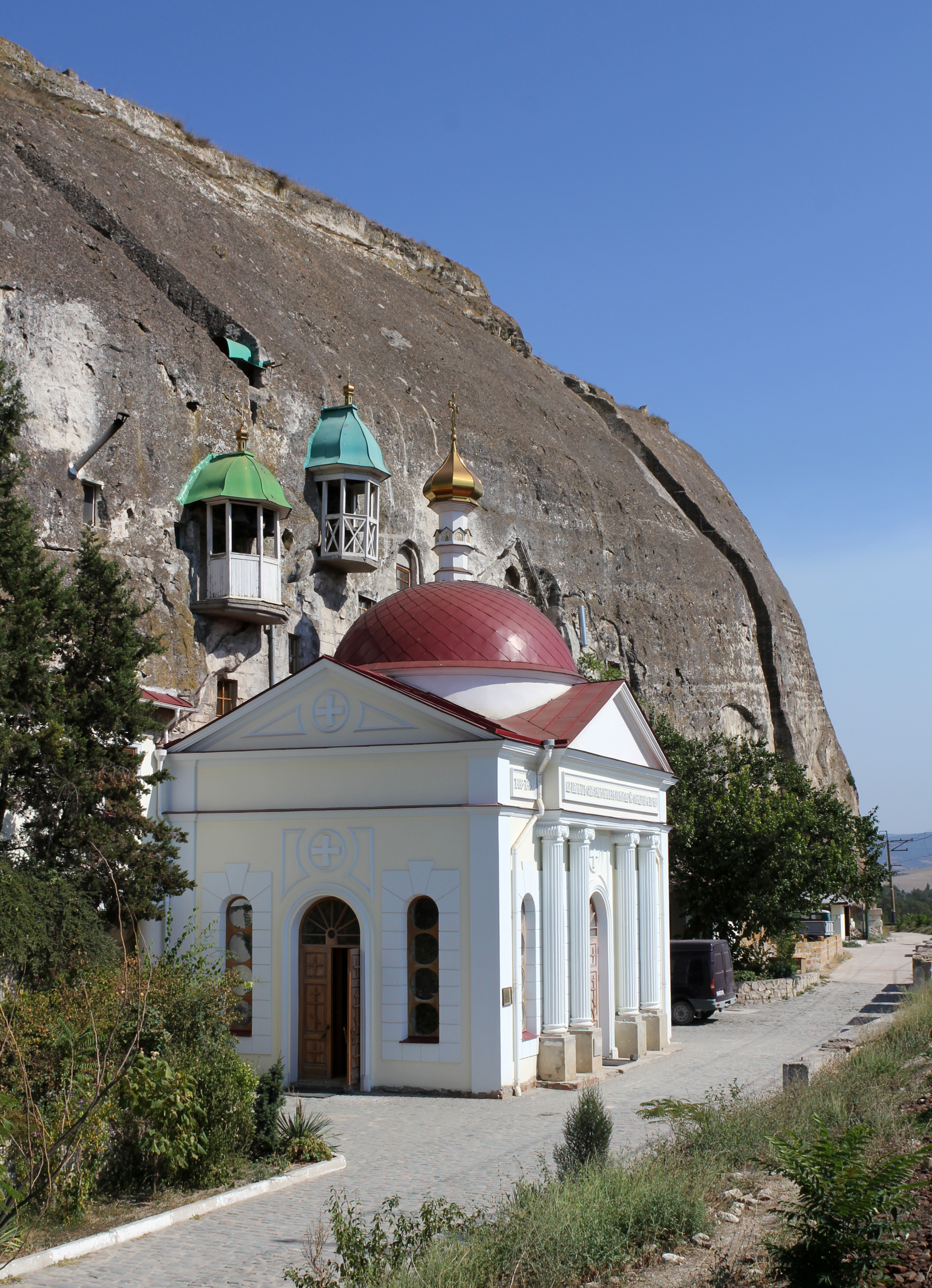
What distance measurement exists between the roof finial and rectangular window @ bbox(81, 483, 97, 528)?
3938 mm

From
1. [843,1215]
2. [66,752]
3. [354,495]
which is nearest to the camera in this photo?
[843,1215]

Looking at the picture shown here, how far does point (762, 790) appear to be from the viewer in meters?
36.7

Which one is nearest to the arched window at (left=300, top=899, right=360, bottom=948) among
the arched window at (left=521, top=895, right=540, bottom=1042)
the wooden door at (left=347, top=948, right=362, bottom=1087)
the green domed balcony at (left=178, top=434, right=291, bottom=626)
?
the wooden door at (left=347, top=948, right=362, bottom=1087)

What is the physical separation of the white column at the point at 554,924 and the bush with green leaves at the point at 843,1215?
11.0 meters

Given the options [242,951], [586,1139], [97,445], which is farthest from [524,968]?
[97,445]

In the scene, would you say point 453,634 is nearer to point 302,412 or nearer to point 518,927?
point 518,927

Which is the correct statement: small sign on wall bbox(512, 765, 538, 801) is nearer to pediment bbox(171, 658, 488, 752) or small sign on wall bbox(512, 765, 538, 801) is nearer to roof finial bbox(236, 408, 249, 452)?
pediment bbox(171, 658, 488, 752)

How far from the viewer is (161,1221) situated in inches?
404

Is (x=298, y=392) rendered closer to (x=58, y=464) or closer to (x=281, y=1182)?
(x=58, y=464)

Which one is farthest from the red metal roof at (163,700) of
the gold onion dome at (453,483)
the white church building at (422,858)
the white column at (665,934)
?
the white column at (665,934)

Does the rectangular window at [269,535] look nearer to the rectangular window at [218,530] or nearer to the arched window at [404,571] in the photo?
the rectangular window at [218,530]

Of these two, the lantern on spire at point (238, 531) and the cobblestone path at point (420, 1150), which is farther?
the lantern on spire at point (238, 531)

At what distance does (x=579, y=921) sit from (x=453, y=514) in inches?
371

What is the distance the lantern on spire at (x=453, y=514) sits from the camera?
2578 centimetres
